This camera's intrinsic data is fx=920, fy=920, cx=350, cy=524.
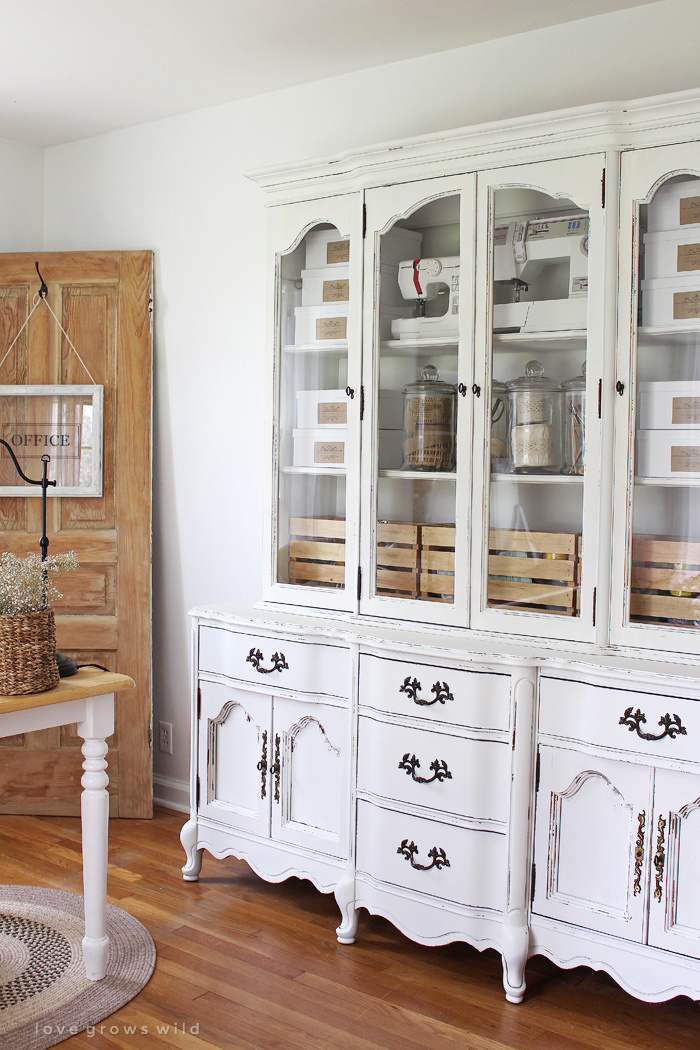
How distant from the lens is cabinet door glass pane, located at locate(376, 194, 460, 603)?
2.60 meters

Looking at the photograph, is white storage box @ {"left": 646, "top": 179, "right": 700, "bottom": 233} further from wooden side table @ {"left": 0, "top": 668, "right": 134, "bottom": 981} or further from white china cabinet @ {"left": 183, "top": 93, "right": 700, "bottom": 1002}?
wooden side table @ {"left": 0, "top": 668, "right": 134, "bottom": 981}

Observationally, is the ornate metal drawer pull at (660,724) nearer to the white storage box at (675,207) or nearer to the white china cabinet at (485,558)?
the white china cabinet at (485,558)

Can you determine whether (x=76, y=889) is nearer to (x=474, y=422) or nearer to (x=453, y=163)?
(x=474, y=422)

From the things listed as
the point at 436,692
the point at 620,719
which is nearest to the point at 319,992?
the point at 436,692

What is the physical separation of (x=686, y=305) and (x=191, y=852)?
2.21 meters

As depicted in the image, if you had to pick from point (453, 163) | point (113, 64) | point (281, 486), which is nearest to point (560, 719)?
point (281, 486)

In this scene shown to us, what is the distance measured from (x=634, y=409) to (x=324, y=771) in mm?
1348

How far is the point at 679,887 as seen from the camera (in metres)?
2.16

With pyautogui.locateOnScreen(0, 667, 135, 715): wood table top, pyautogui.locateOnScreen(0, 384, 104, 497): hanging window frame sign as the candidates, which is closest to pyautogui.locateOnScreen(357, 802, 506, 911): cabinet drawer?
pyautogui.locateOnScreen(0, 667, 135, 715): wood table top

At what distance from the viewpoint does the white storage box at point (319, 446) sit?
282cm

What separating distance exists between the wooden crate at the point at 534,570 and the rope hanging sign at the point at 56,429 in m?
1.77

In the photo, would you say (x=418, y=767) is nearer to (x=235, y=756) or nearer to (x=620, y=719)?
(x=620, y=719)

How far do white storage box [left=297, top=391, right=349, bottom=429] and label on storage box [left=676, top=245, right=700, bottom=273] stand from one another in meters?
→ 1.00

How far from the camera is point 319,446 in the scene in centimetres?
287
